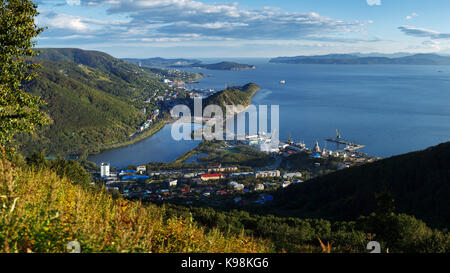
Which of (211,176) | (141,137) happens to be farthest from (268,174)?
(141,137)

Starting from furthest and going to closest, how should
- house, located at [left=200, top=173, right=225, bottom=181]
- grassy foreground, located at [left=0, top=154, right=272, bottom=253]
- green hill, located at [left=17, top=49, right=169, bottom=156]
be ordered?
green hill, located at [left=17, top=49, right=169, bottom=156] → house, located at [left=200, top=173, right=225, bottom=181] → grassy foreground, located at [left=0, top=154, right=272, bottom=253]

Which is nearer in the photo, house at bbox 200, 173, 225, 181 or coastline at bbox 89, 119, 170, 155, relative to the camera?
house at bbox 200, 173, 225, 181

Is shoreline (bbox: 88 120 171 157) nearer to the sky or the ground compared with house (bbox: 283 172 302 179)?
nearer to the sky

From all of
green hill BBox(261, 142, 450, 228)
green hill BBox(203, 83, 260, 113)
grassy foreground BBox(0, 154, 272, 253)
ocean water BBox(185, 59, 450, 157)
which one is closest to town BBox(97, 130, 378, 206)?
green hill BBox(261, 142, 450, 228)

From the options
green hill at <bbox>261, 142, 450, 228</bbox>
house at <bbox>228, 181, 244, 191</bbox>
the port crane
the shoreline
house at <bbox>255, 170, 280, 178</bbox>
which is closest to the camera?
green hill at <bbox>261, 142, 450, 228</bbox>

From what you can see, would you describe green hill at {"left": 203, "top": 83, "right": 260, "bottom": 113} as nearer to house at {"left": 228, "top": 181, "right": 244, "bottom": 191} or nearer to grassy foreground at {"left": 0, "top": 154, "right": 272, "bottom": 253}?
house at {"left": 228, "top": 181, "right": 244, "bottom": 191}

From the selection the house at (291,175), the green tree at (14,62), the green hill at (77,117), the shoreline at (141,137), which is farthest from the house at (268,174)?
the green tree at (14,62)
